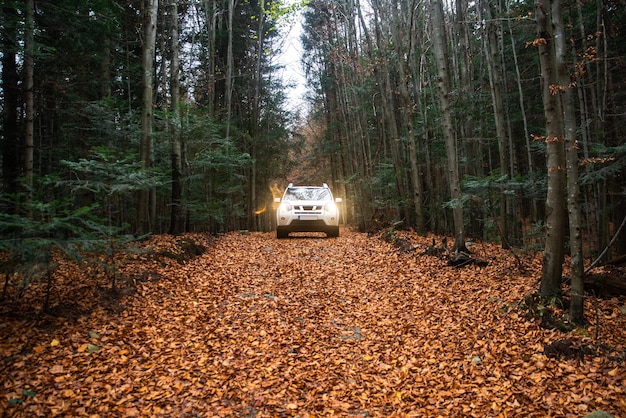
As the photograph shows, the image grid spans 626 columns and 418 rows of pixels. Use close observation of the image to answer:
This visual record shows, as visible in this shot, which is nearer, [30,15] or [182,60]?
[30,15]

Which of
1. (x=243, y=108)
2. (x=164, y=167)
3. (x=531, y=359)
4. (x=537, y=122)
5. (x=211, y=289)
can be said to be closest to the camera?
(x=531, y=359)

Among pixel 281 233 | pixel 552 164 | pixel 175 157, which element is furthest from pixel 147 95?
pixel 552 164

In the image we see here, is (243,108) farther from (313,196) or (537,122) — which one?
(537,122)

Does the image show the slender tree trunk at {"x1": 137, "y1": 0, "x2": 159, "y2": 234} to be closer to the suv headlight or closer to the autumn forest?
the autumn forest

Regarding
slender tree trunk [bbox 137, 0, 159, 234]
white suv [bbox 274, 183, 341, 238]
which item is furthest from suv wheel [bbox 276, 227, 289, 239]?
slender tree trunk [bbox 137, 0, 159, 234]

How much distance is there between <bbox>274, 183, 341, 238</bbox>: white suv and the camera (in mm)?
12117

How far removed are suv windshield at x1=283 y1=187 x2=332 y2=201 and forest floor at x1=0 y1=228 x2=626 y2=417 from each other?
19.1 feet

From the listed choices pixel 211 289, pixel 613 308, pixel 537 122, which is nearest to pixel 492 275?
pixel 613 308

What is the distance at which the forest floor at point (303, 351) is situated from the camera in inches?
139

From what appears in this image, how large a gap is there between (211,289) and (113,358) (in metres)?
2.62

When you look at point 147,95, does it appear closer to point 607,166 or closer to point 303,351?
point 303,351

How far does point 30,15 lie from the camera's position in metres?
7.06

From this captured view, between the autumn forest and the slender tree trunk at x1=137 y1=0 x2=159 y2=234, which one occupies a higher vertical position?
the slender tree trunk at x1=137 y1=0 x2=159 y2=234

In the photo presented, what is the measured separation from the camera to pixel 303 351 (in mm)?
4727
